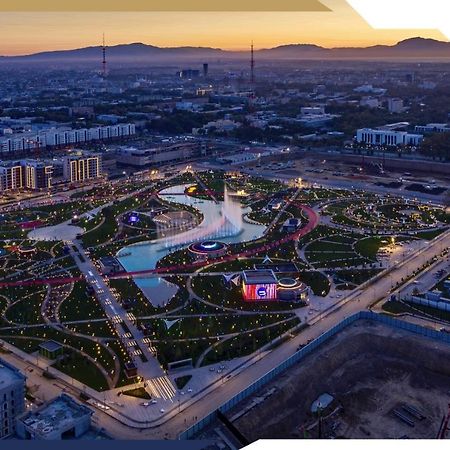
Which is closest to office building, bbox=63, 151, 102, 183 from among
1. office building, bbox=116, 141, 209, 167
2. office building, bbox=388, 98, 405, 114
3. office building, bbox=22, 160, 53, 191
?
office building, bbox=22, 160, 53, 191

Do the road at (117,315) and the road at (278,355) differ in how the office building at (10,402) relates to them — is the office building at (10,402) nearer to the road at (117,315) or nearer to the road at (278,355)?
the road at (278,355)

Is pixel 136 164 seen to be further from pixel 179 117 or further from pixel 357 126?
pixel 357 126

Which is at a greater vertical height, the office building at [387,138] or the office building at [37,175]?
the office building at [387,138]

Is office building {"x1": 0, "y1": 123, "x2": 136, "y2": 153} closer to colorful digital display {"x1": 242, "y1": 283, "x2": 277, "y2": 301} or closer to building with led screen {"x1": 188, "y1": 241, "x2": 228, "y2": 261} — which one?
building with led screen {"x1": 188, "y1": 241, "x2": 228, "y2": 261}

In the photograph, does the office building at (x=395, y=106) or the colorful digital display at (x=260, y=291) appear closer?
the colorful digital display at (x=260, y=291)

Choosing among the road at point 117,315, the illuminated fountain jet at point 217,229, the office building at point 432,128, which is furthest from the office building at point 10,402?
the office building at point 432,128

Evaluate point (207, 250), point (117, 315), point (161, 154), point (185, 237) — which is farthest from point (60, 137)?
point (117, 315)

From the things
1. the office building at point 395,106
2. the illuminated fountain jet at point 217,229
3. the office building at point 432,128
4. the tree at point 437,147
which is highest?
the office building at point 395,106

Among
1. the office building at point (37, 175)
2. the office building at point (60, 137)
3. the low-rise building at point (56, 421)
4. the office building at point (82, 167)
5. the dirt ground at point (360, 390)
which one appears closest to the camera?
the low-rise building at point (56, 421)
